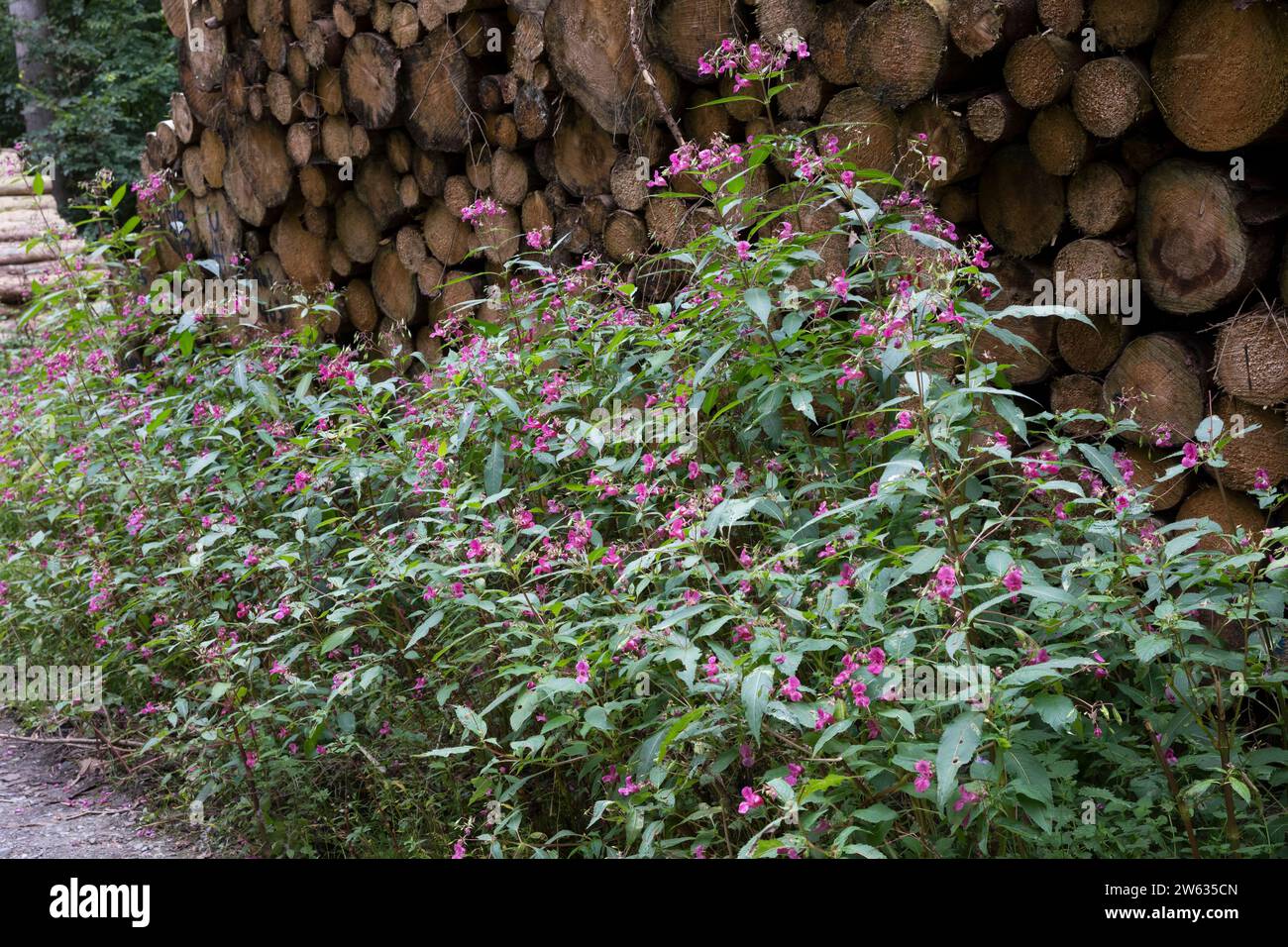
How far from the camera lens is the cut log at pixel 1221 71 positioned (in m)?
2.34

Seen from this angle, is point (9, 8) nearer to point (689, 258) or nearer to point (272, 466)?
point (272, 466)

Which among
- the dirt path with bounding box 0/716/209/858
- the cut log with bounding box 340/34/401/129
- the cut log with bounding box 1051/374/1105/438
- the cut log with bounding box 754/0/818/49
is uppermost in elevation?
the cut log with bounding box 340/34/401/129

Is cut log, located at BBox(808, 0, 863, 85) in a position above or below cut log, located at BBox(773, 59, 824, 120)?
above

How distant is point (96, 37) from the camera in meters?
11.2

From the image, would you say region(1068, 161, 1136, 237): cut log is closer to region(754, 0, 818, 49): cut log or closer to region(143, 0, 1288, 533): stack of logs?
region(143, 0, 1288, 533): stack of logs

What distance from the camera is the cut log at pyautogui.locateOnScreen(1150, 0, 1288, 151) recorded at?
92.2 inches

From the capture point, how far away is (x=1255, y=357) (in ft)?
8.09

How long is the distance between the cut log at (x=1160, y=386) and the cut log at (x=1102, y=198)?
10.6 inches

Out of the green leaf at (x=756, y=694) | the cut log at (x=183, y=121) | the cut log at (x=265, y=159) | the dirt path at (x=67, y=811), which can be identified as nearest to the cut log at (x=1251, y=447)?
the green leaf at (x=756, y=694)

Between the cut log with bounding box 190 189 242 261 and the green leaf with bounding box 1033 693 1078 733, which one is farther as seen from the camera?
the cut log with bounding box 190 189 242 261

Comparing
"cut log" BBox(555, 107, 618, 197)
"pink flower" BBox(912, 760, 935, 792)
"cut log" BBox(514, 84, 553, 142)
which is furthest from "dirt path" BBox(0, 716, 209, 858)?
"cut log" BBox(514, 84, 553, 142)

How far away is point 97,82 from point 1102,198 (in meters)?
10.9

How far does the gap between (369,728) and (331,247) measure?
2615 mm

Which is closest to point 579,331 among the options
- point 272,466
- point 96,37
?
point 272,466
